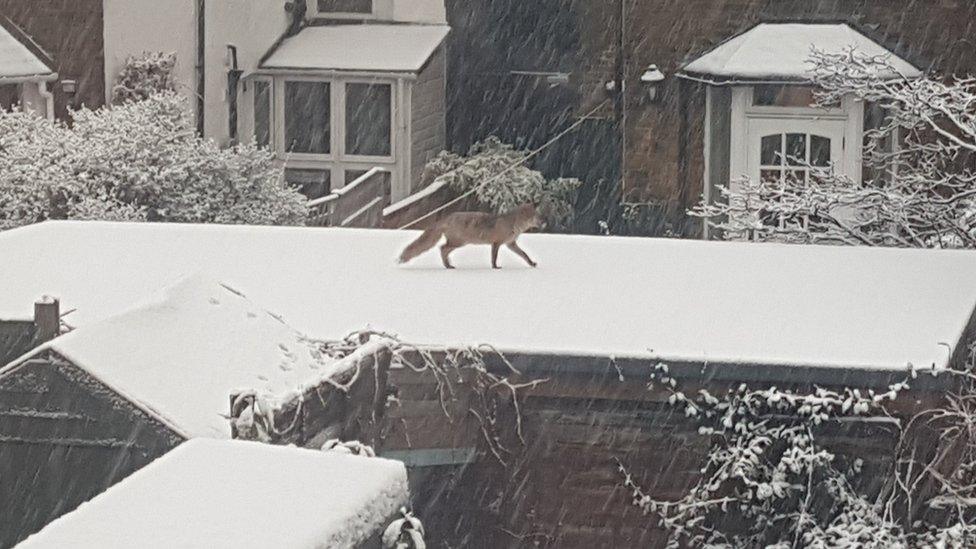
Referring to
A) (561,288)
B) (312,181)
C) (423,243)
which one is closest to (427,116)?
(312,181)

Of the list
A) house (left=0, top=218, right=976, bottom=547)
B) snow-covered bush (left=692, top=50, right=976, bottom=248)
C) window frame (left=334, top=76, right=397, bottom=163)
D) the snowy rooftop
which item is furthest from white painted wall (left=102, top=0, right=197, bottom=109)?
house (left=0, top=218, right=976, bottom=547)

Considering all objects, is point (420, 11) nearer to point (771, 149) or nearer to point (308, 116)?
point (308, 116)

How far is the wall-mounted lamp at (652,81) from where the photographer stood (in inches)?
695

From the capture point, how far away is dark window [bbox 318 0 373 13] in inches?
962

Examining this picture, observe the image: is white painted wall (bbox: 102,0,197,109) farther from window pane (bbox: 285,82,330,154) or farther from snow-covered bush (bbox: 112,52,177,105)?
window pane (bbox: 285,82,330,154)

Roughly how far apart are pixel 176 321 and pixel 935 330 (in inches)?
132

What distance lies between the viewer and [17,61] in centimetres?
1995

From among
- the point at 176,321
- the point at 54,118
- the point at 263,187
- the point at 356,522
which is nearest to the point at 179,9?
the point at 54,118

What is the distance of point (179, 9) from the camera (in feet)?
71.5

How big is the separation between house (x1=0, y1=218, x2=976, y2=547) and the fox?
14 centimetres

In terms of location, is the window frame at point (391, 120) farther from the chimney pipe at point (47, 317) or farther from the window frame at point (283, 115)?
the chimney pipe at point (47, 317)

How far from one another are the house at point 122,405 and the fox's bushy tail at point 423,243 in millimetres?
Result: 2757

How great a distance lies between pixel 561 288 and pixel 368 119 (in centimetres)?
1543

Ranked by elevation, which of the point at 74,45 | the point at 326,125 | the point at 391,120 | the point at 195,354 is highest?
the point at 74,45
